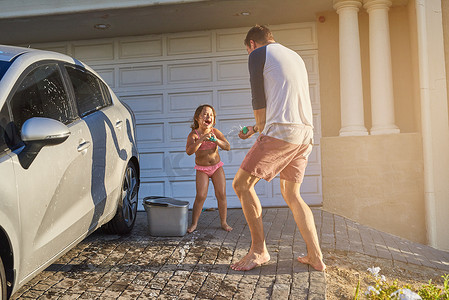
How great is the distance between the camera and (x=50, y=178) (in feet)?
8.92

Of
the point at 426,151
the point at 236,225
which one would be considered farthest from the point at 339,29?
the point at 236,225

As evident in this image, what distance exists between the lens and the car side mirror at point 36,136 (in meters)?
2.42

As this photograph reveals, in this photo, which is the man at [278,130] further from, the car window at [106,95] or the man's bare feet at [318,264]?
the car window at [106,95]

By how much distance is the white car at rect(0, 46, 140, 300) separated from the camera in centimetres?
237

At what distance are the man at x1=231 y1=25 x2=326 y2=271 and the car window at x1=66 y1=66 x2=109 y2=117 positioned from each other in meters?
1.40

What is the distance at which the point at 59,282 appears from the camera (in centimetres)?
336

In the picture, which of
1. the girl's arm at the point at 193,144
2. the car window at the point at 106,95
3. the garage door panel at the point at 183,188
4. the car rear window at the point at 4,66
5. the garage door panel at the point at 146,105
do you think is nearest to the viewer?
the car rear window at the point at 4,66

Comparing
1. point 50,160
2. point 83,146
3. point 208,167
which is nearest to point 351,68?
point 208,167

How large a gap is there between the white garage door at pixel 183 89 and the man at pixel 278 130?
385 cm

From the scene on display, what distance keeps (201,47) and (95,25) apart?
71.4 inches

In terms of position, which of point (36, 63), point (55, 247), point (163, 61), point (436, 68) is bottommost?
point (55, 247)

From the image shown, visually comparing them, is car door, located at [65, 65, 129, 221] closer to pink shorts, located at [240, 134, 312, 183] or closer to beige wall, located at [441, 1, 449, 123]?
pink shorts, located at [240, 134, 312, 183]

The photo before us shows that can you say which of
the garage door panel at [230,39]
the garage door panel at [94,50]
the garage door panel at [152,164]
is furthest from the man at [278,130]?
the garage door panel at [94,50]

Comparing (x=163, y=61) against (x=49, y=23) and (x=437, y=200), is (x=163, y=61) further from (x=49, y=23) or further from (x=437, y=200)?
(x=437, y=200)
